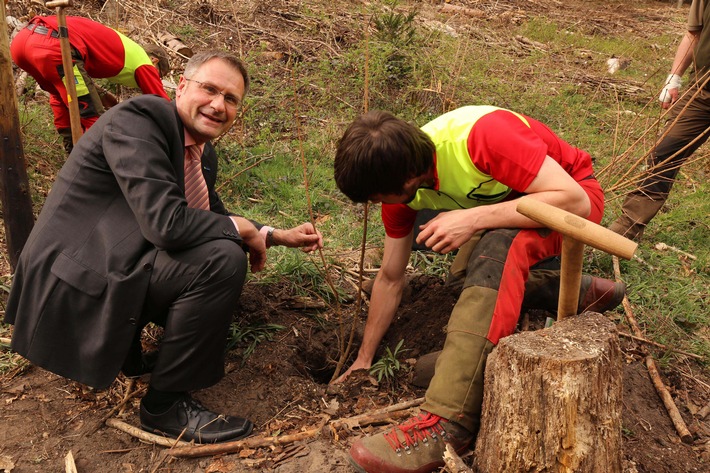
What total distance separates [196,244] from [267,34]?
597 cm

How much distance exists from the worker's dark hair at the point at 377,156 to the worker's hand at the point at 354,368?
37.9 inches

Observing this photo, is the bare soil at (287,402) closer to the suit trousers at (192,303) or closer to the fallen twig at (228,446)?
the fallen twig at (228,446)

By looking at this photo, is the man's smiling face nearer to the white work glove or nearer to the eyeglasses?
the eyeglasses

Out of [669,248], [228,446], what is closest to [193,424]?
[228,446]

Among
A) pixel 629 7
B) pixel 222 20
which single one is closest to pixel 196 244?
pixel 222 20

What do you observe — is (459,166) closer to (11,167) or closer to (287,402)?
(287,402)

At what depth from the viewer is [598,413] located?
5.76 feet

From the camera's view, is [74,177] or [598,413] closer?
[598,413]

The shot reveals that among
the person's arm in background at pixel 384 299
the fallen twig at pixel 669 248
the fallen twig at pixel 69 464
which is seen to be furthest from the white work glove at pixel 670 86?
the fallen twig at pixel 69 464

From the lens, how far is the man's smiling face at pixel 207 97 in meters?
2.39

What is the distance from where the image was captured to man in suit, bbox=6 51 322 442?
7.02 ft

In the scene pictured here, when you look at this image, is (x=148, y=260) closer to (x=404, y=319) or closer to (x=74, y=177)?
(x=74, y=177)

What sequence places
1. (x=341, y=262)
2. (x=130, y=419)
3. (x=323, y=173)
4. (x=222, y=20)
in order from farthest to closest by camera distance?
(x=222, y=20) → (x=323, y=173) → (x=341, y=262) → (x=130, y=419)

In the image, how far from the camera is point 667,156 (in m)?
4.18
